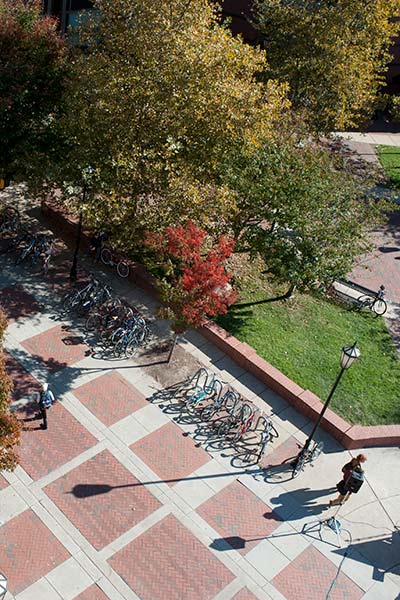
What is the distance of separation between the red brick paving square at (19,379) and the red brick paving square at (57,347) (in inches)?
21.6

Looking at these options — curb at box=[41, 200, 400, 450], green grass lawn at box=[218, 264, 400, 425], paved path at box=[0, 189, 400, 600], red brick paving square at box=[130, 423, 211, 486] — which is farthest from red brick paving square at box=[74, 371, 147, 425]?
green grass lawn at box=[218, 264, 400, 425]

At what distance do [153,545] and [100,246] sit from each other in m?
9.95

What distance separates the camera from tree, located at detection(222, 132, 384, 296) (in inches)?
661

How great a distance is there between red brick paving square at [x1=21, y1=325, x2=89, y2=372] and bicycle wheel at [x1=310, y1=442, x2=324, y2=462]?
6.53 metres

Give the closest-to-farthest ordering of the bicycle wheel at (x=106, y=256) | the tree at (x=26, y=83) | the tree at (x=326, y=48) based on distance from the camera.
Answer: the tree at (x=26, y=83)
the bicycle wheel at (x=106, y=256)
the tree at (x=326, y=48)

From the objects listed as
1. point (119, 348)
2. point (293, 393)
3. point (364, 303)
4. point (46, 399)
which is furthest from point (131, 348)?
point (364, 303)

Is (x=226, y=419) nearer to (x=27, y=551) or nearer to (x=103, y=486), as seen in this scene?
(x=103, y=486)

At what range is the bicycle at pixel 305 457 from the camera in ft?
47.9

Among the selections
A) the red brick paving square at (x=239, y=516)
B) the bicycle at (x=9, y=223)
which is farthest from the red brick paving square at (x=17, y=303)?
the red brick paving square at (x=239, y=516)

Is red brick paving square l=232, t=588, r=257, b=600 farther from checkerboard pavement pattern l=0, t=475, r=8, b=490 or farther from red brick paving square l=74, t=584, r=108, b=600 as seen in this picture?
checkerboard pavement pattern l=0, t=475, r=8, b=490

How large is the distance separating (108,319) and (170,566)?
7.09 meters

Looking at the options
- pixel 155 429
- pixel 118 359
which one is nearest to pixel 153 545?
pixel 155 429

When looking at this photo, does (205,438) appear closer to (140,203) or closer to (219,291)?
(219,291)

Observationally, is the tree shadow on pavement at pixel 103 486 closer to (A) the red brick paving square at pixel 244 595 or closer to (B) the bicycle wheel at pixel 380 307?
(A) the red brick paving square at pixel 244 595
